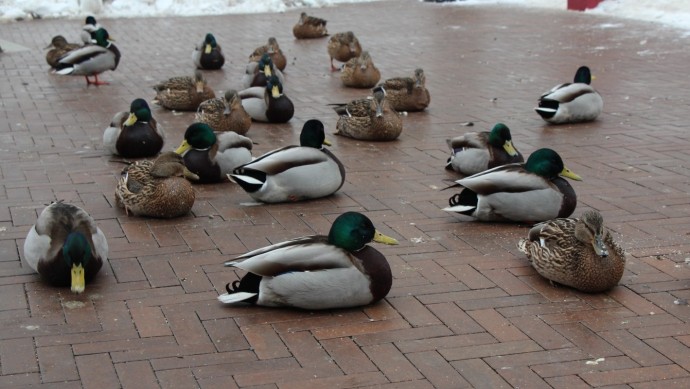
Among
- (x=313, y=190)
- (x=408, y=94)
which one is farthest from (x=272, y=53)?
(x=313, y=190)

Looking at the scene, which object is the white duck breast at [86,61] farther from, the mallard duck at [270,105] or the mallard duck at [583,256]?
the mallard duck at [583,256]

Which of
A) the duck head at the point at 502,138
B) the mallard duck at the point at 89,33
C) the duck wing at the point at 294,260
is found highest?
the duck wing at the point at 294,260

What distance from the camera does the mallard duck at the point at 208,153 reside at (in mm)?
7598

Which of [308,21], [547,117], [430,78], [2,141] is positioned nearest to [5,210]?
[2,141]

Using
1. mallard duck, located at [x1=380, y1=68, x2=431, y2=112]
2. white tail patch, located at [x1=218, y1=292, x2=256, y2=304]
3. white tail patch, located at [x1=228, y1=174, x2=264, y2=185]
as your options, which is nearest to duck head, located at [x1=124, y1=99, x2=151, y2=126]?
white tail patch, located at [x1=228, y1=174, x2=264, y2=185]

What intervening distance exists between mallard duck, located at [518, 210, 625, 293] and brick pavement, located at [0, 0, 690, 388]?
101 mm

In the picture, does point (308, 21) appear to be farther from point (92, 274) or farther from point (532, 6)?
point (92, 274)

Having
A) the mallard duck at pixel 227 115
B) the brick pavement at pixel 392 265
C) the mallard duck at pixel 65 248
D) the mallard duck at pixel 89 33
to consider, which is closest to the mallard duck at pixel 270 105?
the brick pavement at pixel 392 265

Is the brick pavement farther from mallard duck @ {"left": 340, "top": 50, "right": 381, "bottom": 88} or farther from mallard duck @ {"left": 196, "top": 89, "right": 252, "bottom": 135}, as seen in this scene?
mallard duck @ {"left": 196, "top": 89, "right": 252, "bottom": 135}

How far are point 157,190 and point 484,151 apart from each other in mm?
2508

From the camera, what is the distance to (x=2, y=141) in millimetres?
9203

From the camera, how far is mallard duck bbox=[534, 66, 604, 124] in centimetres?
978

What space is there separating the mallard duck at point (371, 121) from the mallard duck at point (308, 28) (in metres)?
7.66

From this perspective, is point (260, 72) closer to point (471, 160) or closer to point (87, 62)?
point (87, 62)
